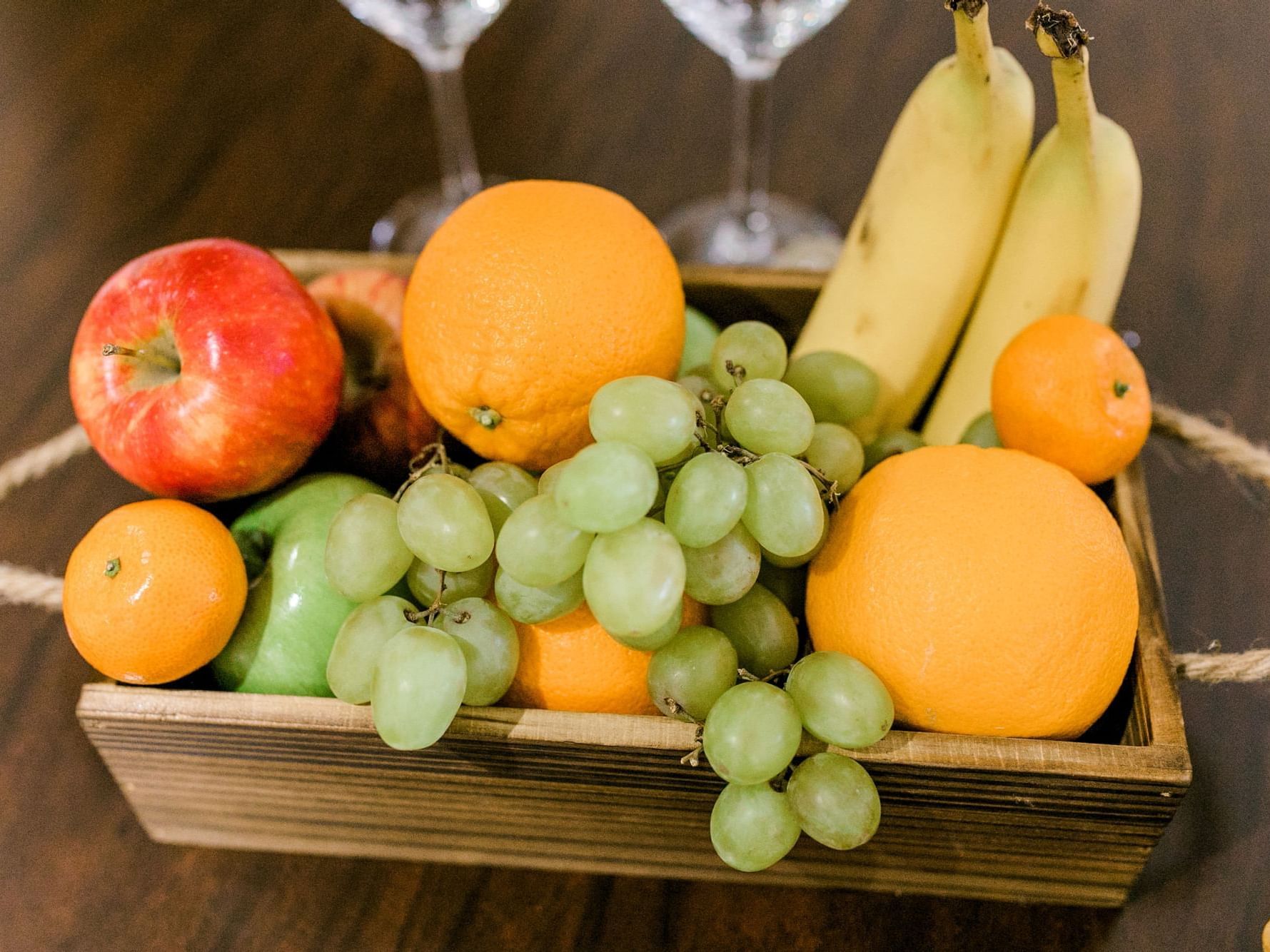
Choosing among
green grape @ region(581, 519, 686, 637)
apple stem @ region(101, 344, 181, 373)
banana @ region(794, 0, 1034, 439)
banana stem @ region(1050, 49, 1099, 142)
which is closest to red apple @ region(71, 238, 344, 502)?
apple stem @ region(101, 344, 181, 373)

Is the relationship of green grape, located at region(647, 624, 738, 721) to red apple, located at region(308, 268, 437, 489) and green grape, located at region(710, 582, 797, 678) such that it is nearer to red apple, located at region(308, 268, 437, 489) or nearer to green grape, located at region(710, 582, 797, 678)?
green grape, located at region(710, 582, 797, 678)

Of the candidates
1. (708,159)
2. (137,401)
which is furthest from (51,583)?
(708,159)

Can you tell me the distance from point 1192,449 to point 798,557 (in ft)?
1.11

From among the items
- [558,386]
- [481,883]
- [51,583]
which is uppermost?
[558,386]

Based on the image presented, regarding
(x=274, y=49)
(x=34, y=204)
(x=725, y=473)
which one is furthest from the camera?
(x=274, y=49)

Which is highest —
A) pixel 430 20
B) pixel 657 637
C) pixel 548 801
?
pixel 430 20

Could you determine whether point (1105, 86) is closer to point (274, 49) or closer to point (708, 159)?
point (708, 159)

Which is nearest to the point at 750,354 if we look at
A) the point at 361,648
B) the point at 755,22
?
the point at 361,648

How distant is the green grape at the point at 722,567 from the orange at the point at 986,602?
2.0 inches

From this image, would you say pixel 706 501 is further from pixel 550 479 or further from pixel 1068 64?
pixel 1068 64

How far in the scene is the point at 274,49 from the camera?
1.11 m

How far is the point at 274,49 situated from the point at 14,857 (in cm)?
89

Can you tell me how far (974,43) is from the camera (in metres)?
0.55

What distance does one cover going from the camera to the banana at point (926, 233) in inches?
24.1
